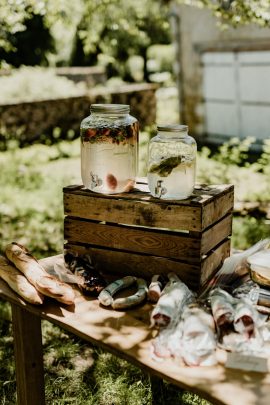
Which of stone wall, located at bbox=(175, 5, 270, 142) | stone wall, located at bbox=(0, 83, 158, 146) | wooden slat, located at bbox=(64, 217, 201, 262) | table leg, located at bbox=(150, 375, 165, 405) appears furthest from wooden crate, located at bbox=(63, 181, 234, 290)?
stone wall, located at bbox=(175, 5, 270, 142)

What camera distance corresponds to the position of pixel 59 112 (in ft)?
33.3

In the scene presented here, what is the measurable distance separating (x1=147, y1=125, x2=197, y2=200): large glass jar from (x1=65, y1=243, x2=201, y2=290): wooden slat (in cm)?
26

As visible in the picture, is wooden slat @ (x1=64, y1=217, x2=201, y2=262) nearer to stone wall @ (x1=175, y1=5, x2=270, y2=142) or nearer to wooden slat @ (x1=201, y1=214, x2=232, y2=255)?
wooden slat @ (x1=201, y1=214, x2=232, y2=255)

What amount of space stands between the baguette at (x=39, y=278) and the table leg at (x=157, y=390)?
37.4 inches

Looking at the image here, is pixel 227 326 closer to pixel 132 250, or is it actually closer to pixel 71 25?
pixel 132 250

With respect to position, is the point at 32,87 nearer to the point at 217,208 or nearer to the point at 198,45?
the point at 198,45

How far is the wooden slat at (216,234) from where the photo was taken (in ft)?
6.51

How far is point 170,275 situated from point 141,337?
360 mm

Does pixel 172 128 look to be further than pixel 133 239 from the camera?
No

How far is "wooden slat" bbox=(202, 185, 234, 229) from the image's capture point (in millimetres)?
1961

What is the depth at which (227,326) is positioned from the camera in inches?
63.6

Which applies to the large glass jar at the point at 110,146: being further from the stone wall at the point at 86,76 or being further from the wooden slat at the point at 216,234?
the stone wall at the point at 86,76

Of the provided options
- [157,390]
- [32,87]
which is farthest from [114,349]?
[32,87]

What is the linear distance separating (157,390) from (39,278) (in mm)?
1097
